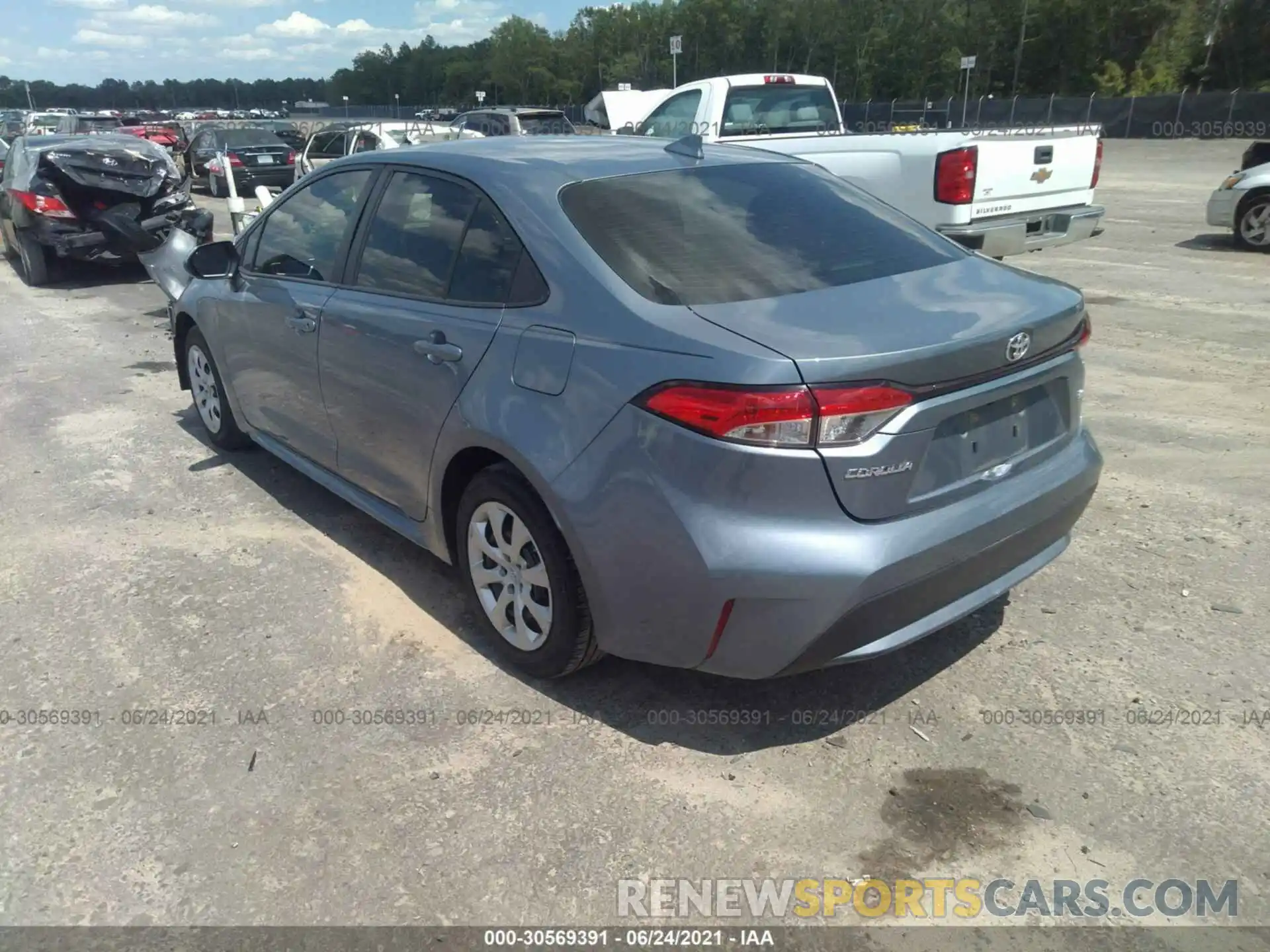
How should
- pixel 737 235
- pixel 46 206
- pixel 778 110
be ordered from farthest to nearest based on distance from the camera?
pixel 46 206 < pixel 778 110 < pixel 737 235

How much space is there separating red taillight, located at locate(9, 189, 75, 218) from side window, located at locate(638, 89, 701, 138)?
6.78 m

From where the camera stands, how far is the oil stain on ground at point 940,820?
264cm

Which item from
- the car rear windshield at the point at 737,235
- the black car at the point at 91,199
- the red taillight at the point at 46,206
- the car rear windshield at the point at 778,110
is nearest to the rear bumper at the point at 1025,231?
the car rear windshield at the point at 778,110

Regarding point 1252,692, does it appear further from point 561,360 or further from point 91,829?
point 91,829

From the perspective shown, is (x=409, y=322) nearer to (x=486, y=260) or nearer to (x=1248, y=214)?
(x=486, y=260)

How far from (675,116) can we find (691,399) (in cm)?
915

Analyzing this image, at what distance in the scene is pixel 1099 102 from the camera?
137 feet

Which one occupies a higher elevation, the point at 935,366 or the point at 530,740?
the point at 935,366

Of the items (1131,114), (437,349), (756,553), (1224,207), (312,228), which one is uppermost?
(312,228)

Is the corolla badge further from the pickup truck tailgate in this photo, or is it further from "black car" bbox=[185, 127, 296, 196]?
"black car" bbox=[185, 127, 296, 196]

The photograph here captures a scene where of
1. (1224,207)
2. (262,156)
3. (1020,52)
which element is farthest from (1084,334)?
(1020,52)

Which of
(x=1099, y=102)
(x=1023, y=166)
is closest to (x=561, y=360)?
(x=1023, y=166)

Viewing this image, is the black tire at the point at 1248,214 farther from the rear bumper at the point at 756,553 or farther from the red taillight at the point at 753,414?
the red taillight at the point at 753,414

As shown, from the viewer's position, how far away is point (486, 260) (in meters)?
3.40
